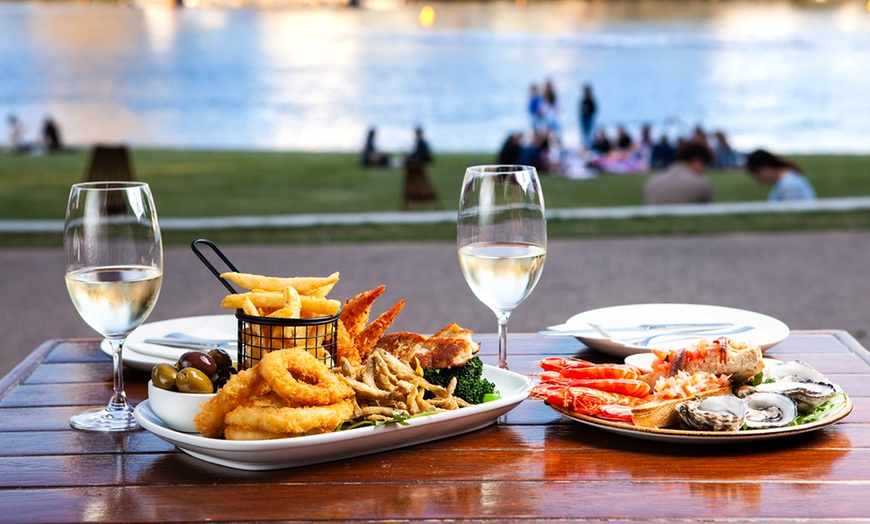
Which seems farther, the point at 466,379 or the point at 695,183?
the point at 695,183

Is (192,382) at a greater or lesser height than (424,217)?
greater

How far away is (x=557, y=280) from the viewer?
373 inches

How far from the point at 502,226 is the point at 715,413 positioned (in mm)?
508

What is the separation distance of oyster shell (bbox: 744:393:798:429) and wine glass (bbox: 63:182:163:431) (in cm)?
105

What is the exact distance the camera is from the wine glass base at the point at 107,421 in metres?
1.86

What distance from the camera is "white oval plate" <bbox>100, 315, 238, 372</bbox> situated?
2211 mm

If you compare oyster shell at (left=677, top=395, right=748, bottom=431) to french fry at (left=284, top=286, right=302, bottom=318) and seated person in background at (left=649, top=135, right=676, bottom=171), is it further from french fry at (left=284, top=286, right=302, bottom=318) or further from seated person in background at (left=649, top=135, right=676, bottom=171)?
seated person in background at (left=649, top=135, right=676, bottom=171)

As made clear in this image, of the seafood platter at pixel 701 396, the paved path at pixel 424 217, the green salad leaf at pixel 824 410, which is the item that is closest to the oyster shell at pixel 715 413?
the seafood platter at pixel 701 396

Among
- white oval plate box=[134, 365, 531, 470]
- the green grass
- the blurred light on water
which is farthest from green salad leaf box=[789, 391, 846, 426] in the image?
the blurred light on water

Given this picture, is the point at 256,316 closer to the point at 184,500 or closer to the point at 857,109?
the point at 184,500

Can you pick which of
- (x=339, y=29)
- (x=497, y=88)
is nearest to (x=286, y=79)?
(x=339, y=29)

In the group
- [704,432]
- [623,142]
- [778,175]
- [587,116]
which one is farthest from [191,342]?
[587,116]

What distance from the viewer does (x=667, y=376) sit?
1860 mm

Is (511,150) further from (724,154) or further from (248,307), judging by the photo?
(248,307)
